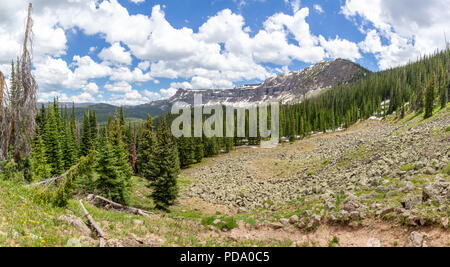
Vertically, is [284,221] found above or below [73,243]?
below

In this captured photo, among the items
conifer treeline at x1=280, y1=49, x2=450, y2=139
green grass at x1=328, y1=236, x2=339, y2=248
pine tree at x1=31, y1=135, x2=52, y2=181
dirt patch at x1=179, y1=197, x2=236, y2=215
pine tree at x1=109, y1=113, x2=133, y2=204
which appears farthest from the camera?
conifer treeline at x1=280, y1=49, x2=450, y2=139

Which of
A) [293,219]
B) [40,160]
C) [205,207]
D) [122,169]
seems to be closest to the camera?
[293,219]

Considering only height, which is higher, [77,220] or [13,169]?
[13,169]

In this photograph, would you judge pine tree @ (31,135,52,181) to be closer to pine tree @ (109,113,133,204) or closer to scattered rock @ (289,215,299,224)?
pine tree @ (109,113,133,204)

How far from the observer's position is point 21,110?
12.2m

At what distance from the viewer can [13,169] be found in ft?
40.6

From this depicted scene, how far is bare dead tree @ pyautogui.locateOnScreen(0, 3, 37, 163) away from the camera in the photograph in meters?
11.9

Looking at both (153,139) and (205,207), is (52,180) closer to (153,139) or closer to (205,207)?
(205,207)

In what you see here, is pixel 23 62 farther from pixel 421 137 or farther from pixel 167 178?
pixel 421 137

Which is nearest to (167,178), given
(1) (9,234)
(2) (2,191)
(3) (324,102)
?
(2) (2,191)

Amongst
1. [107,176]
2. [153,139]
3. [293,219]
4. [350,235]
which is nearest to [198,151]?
[153,139]

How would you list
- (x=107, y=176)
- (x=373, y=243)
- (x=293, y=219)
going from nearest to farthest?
(x=373, y=243) < (x=293, y=219) < (x=107, y=176)

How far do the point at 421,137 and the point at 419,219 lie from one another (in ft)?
62.8

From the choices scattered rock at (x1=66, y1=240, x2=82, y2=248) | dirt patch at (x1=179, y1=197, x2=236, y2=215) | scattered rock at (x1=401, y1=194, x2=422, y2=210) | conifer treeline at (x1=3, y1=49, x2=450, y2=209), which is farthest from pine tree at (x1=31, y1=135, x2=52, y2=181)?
scattered rock at (x1=401, y1=194, x2=422, y2=210)
